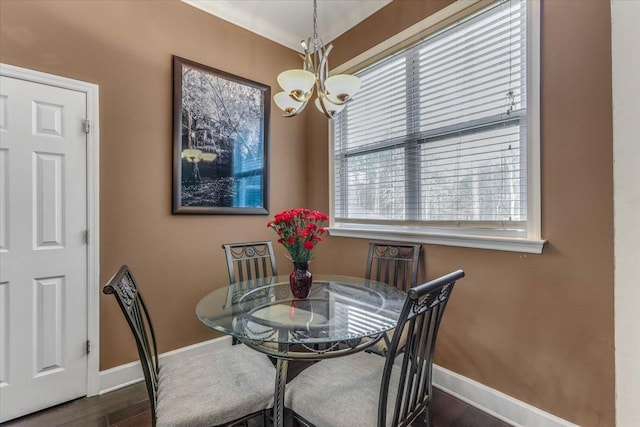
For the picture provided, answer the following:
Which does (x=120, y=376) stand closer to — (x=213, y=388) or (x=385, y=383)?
(x=213, y=388)

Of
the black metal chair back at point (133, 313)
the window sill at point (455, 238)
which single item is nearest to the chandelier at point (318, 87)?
the window sill at point (455, 238)

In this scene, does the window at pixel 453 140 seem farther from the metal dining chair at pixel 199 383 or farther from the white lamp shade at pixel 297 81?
the metal dining chair at pixel 199 383

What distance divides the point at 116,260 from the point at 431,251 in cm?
223

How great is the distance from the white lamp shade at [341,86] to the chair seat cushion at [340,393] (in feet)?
4.69

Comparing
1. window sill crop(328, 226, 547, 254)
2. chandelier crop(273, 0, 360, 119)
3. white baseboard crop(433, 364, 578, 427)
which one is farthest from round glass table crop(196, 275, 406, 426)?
chandelier crop(273, 0, 360, 119)

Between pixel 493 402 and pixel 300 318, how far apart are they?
1350 mm

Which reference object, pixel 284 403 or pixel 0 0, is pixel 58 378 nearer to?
pixel 284 403

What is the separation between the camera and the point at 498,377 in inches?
72.6

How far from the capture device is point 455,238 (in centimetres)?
200

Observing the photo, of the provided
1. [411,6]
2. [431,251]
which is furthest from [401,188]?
[411,6]

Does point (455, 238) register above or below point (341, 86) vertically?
below

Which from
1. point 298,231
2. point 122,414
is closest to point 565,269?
point 298,231

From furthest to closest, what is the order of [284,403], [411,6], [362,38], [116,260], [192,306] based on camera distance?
[362,38] < [192,306] < [411,6] < [116,260] < [284,403]

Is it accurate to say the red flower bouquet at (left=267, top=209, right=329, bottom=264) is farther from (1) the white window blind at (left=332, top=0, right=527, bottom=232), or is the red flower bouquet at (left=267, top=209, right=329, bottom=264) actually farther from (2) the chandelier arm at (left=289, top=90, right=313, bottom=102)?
(1) the white window blind at (left=332, top=0, right=527, bottom=232)
